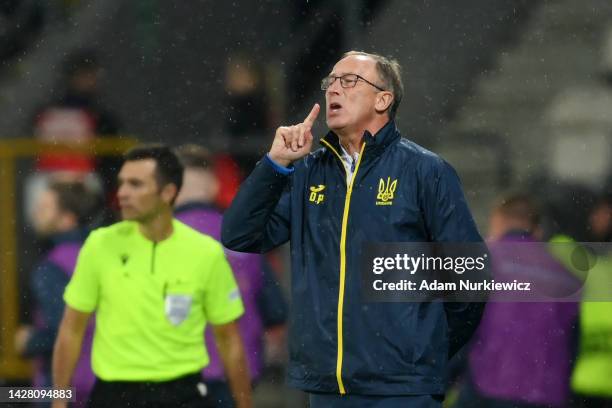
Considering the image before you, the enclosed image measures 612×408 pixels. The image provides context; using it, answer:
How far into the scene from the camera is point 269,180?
3049mm

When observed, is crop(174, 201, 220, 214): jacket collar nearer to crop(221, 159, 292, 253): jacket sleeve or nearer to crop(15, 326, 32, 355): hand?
crop(15, 326, 32, 355): hand

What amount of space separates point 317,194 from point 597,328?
4.84ft

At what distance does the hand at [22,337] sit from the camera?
4.14m

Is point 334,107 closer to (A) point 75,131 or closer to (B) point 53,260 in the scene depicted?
(A) point 75,131

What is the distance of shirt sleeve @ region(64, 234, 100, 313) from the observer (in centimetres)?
401

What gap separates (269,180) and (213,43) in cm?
125

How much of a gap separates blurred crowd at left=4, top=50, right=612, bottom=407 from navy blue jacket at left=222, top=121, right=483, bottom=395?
969 mm

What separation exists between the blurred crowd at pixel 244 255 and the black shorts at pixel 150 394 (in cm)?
11

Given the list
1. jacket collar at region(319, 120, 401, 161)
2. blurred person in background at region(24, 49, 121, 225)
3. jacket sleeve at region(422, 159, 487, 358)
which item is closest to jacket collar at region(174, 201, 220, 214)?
blurred person in background at region(24, 49, 121, 225)

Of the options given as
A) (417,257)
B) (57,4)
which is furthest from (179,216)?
(417,257)

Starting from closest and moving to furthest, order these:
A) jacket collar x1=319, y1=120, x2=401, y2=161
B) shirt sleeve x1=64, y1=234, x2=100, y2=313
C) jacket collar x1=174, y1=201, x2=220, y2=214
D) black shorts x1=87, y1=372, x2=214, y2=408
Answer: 1. jacket collar x1=319, y1=120, x2=401, y2=161
2. black shorts x1=87, y1=372, x2=214, y2=408
3. shirt sleeve x1=64, y1=234, x2=100, y2=313
4. jacket collar x1=174, y1=201, x2=220, y2=214

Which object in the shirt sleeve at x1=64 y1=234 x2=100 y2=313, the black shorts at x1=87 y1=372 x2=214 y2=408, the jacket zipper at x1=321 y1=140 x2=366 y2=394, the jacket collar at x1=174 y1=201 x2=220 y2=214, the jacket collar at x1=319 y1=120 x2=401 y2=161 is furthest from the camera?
the jacket collar at x1=174 y1=201 x2=220 y2=214

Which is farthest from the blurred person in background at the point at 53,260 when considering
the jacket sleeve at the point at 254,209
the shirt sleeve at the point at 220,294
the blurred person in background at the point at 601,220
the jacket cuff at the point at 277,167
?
the blurred person in background at the point at 601,220

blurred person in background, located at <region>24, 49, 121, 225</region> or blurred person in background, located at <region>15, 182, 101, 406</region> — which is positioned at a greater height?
blurred person in background, located at <region>24, 49, 121, 225</region>
